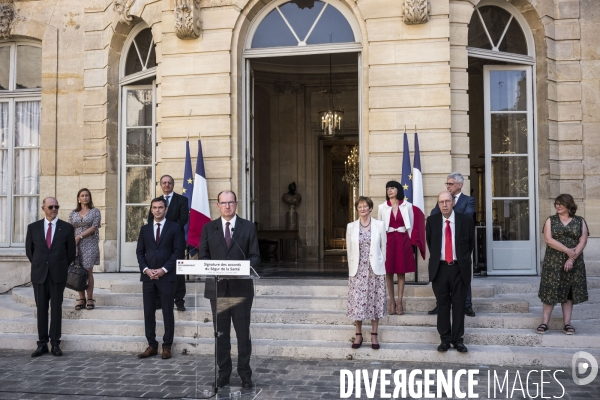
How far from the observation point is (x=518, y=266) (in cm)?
1033

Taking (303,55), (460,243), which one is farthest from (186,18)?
(460,243)

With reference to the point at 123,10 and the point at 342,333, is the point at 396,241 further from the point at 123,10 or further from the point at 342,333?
the point at 123,10

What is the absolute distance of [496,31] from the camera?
1041cm

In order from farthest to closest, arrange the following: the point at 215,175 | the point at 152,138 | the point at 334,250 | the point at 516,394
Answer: the point at 334,250 < the point at 152,138 < the point at 215,175 < the point at 516,394

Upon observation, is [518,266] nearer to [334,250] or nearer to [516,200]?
[516,200]

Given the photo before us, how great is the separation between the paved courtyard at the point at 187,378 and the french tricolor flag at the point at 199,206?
248 cm

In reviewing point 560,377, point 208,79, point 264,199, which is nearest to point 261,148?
point 264,199

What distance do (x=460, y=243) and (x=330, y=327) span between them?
1.95 meters

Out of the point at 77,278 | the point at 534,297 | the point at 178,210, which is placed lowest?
the point at 534,297

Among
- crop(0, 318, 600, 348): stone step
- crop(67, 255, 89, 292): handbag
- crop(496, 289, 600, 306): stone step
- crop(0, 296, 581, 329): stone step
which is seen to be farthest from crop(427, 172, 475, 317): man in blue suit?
crop(67, 255, 89, 292): handbag

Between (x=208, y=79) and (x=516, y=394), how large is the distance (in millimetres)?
6590

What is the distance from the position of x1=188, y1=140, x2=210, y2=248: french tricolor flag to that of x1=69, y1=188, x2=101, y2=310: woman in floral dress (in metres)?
1.47

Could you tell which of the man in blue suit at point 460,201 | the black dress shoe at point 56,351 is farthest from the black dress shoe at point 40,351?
the man in blue suit at point 460,201

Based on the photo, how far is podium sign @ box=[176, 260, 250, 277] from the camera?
16.9ft
